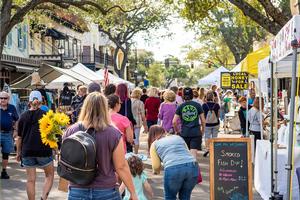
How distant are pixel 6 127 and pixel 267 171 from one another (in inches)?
201

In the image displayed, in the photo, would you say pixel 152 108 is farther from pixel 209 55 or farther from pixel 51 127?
pixel 209 55

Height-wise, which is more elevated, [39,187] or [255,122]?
[255,122]

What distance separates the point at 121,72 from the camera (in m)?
48.3

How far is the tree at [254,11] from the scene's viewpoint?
1423cm

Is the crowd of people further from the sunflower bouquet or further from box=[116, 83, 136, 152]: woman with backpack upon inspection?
the sunflower bouquet

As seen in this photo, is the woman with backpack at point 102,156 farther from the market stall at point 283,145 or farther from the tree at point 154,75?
the tree at point 154,75

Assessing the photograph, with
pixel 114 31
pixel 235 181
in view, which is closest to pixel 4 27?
pixel 235 181

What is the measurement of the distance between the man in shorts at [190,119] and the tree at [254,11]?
5017mm

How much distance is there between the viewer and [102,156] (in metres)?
4.61

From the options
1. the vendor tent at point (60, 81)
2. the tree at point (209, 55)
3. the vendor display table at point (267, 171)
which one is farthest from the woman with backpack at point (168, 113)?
the tree at point (209, 55)

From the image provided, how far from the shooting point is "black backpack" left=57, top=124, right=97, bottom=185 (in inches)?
176

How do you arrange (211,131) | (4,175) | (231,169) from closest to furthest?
(231,169)
(4,175)
(211,131)

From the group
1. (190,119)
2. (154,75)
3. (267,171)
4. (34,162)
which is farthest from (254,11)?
(154,75)

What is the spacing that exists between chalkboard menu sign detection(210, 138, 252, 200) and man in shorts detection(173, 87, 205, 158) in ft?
5.94
